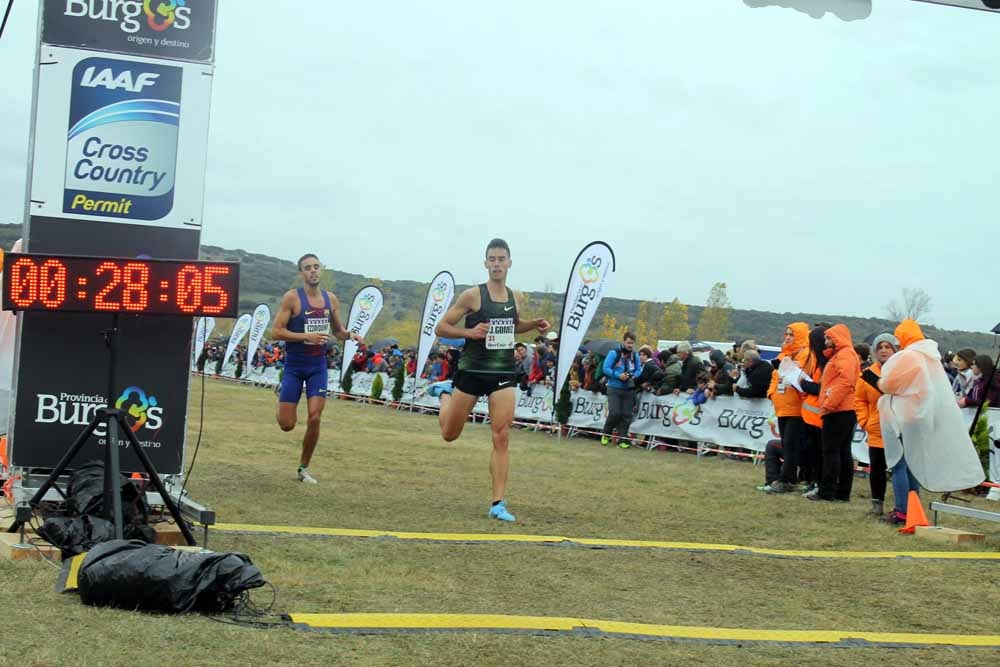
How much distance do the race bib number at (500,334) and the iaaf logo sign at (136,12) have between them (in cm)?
340

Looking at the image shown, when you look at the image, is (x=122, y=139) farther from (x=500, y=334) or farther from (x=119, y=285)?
(x=500, y=334)

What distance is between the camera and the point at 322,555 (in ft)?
22.0

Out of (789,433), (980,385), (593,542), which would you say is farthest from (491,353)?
(980,385)

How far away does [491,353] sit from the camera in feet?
30.3

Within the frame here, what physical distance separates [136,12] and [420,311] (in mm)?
163857

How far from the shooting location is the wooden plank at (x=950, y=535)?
Answer: 29.7 ft

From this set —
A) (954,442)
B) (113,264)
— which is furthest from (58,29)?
(954,442)

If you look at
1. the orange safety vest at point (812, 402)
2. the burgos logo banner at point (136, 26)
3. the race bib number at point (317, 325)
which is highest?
the burgos logo banner at point (136, 26)

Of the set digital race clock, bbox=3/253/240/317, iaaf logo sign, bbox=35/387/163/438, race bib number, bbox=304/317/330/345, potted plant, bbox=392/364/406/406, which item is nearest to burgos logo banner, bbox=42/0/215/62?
digital race clock, bbox=3/253/240/317

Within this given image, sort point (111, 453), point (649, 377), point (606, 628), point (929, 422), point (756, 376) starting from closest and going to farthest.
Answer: point (606, 628)
point (111, 453)
point (929, 422)
point (756, 376)
point (649, 377)

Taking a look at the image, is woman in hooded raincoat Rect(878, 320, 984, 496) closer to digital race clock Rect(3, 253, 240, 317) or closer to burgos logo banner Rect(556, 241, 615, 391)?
digital race clock Rect(3, 253, 240, 317)

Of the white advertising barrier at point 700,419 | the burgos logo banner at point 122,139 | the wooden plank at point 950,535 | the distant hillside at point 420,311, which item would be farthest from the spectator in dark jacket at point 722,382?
the distant hillside at point 420,311

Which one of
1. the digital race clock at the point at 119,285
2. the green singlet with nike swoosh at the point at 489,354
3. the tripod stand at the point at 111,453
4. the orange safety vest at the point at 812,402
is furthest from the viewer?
the orange safety vest at the point at 812,402

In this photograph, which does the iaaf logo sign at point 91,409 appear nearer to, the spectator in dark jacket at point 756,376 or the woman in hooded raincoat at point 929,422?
the woman in hooded raincoat at point 929,422
